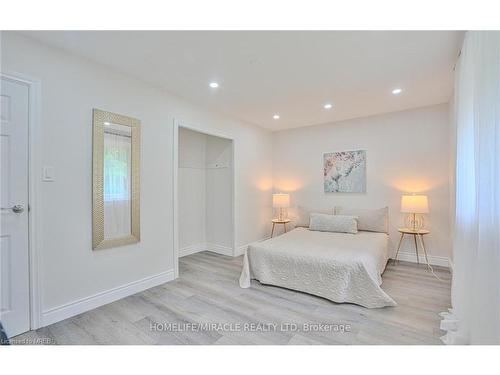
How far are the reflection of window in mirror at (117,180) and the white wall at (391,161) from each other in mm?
3169

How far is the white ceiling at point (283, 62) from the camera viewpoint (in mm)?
1900

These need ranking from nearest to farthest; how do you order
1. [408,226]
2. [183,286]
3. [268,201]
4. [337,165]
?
[183,286]
[408,226]
[337,165]
[268,201]

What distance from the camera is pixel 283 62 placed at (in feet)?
7.48

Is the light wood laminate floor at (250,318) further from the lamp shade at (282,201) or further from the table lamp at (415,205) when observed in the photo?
the lamp shade at (282,201)

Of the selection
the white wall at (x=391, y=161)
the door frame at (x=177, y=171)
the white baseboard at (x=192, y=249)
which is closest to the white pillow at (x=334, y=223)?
the white wall at (x=391, y=161)

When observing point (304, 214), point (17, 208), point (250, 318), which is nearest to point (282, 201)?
point (304, 214)

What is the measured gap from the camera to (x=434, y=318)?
6.81 ft

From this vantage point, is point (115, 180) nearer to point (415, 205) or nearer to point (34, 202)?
point (34, 202)

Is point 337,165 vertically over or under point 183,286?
over

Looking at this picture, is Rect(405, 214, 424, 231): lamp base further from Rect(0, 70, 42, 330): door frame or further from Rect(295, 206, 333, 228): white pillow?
Rect(0, 70, 42, 330): door frame

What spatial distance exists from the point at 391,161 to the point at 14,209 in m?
4.66
